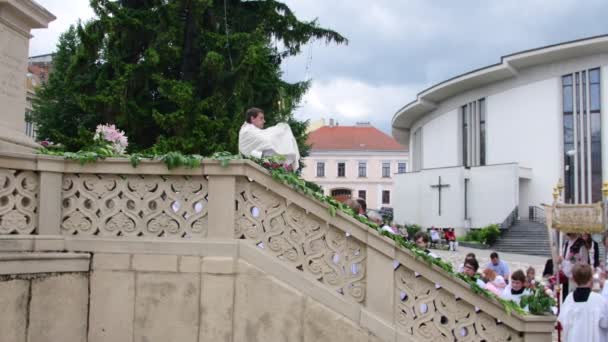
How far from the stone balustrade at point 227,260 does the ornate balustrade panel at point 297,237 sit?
1 centimetres

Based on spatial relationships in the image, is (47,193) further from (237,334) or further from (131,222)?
(237,334)

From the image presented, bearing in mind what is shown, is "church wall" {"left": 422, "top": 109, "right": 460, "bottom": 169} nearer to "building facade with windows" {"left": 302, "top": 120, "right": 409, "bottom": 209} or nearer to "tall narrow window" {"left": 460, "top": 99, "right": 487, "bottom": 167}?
"tall narrow window" {"left": 460, "top": 99, "right": 487, "bottom": 167}

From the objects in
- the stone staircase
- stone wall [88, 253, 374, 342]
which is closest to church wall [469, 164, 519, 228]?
the stone staircase

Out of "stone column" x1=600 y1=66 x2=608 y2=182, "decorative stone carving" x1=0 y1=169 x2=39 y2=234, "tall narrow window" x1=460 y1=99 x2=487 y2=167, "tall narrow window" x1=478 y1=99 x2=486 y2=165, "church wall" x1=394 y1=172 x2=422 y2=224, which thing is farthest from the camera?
A: "church wall" x1=394 y1=172 x2=422 y2=224

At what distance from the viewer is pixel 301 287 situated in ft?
19.4

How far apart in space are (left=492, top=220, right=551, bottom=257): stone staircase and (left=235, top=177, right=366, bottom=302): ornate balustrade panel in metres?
32.6

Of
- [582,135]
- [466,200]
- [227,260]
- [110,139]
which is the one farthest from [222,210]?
[582,135]

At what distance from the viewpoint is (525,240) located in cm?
3953

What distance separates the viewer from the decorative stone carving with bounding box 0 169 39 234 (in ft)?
18.4

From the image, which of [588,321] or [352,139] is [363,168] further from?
[588,321]

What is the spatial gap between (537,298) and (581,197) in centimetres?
4443

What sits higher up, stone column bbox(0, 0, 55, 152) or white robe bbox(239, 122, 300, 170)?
stone column bbox(0, 0, 55, 152)

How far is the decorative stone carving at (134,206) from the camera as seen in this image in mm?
6004

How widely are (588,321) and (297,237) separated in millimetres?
3819
